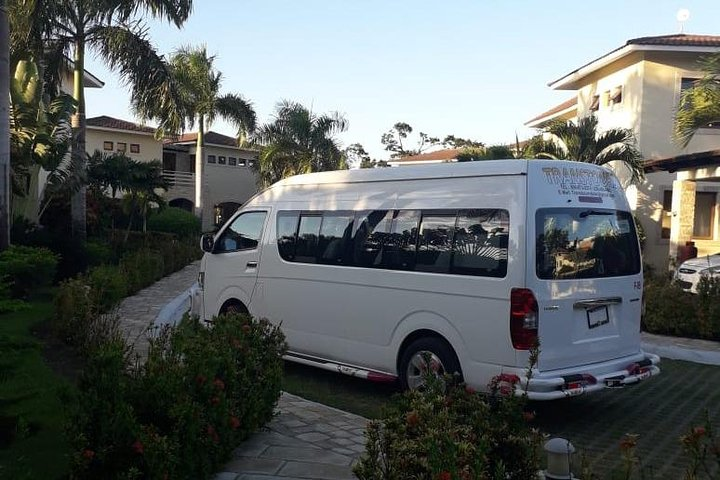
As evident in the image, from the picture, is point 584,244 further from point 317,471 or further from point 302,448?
point 317,471

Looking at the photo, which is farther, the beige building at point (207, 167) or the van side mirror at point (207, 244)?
the beige building at point (207, 167)

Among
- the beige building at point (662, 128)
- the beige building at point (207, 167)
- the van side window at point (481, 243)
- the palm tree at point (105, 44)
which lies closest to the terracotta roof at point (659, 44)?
the beige building at point (662, 128)

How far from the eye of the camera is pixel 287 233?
866 centimetres

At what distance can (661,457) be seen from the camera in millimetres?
5770

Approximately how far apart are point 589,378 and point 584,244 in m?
1.24

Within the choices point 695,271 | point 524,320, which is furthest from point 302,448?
point 695,271

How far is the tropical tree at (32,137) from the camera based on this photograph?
1503 cm

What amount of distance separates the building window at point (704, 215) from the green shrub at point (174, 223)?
19452 mm

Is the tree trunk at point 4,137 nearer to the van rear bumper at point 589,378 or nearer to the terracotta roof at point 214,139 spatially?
the van rear bumper at point 589,378

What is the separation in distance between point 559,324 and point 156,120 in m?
16.4

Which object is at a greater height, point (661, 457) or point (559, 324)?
point (559, 324)

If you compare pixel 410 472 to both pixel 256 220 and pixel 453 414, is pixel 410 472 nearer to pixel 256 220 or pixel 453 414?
pixel 453 414

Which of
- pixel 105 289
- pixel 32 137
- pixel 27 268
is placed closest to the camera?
pixel 105 289

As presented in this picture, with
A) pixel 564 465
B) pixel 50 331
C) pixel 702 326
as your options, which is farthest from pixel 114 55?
pixel 564 465
